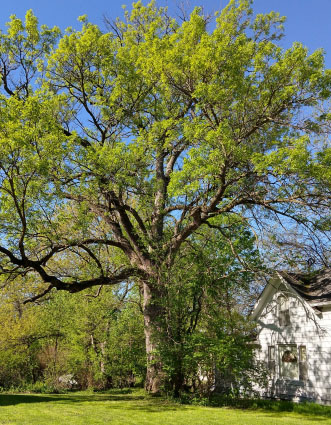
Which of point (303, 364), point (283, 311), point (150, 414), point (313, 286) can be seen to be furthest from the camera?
point (283, 311)

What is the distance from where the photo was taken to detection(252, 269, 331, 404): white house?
1321 cm

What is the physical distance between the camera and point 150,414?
34.1 ft

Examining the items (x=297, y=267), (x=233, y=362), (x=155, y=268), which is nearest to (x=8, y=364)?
(x=155, y=268)

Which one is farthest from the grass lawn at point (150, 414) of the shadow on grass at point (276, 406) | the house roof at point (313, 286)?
the house roof at point (313, 286)

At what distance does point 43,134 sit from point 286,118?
7.57 metres

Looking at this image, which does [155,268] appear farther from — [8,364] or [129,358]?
[8,364]

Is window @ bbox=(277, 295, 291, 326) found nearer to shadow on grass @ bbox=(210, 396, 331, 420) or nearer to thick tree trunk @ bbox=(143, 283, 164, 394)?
shadow on grass @ bbox=(210, 396, 331, 420)

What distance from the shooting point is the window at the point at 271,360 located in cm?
1509

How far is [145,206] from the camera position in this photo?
1536 centimetres

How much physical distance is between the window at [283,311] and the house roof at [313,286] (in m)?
0.74

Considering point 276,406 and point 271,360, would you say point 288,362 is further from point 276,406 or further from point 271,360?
point 276,406

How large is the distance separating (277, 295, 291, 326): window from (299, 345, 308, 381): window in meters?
1.03

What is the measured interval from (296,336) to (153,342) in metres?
5.09

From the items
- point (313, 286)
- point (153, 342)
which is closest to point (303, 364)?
point (313, 286)
